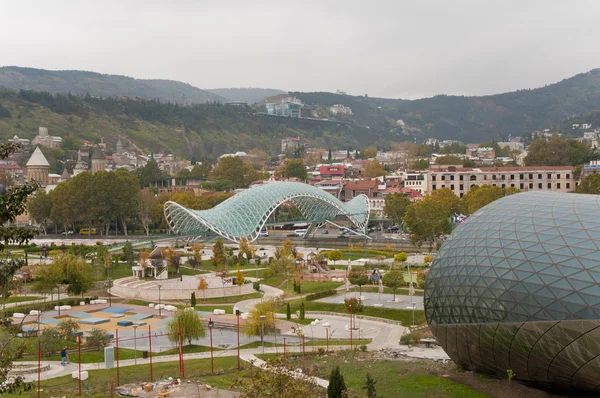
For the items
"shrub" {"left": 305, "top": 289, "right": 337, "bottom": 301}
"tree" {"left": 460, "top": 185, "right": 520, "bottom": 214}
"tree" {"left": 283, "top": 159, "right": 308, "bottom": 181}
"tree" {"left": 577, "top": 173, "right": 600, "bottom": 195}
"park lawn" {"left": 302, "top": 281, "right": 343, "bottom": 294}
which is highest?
"tree" {"left": 283, "top": 159, "right": 308, "bottom": 181}

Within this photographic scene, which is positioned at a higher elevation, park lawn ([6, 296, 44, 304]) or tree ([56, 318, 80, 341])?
tree ([56, 318, 80, 341])

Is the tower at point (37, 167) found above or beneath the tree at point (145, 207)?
above

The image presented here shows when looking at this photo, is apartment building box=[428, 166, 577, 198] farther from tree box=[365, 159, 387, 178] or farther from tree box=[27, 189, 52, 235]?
tree box=[27, 189, 52, 235]

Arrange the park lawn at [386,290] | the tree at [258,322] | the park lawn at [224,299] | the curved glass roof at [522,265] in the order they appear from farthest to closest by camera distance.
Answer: the park lawn at [386,290] < the park lawn at [224,299] < the tree at [258,322] < the curved glass roof at [522,265]

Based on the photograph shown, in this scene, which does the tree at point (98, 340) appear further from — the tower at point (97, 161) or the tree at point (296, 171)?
the tower at point (97, 161)

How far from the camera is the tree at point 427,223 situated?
83.9m

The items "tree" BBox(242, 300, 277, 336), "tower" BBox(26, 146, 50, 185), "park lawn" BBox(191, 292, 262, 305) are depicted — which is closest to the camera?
"tree" BBox(242, 300, 277, 336)

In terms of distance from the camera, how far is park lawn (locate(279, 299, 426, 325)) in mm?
46062

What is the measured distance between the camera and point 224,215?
304 ft

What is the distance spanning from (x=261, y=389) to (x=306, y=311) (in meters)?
30.8

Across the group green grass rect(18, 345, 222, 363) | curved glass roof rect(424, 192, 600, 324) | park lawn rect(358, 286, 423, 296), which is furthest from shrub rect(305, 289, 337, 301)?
curved glass roof rect(424, 192, 600, 324)

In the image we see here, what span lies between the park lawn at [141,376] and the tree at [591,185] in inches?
3062

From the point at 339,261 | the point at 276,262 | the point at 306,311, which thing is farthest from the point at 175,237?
the point at 306,311

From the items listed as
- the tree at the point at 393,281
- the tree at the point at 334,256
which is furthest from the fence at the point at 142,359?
the tree at the point at 334,256
